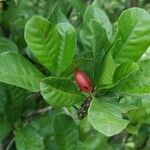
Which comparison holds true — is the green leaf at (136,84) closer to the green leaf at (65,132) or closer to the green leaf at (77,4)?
the green leaf at (65,132)

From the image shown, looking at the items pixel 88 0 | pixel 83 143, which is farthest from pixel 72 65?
pixel 88 0

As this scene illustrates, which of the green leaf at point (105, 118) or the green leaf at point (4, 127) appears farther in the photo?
the green leaf at point (4, 127)

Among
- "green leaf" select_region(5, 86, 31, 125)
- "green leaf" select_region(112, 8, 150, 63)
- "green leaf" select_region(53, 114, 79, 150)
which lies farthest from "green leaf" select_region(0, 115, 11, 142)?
"green leaf" select_region(112, 8, 150, 63)

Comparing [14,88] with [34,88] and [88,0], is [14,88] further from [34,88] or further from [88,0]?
[88,0]

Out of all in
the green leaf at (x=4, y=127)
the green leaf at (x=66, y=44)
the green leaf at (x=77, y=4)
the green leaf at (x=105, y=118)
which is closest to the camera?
the green leaf at (x=105, y=118)

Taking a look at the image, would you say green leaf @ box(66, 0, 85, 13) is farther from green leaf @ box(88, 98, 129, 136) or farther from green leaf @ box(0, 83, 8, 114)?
green leaf @ box(88, 98, 129, 136)

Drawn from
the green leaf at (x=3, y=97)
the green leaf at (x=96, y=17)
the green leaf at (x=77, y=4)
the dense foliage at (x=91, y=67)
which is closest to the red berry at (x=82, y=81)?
the dense foliage at (x=91, y=67)

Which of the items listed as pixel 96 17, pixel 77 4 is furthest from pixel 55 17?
pixel 77 4
